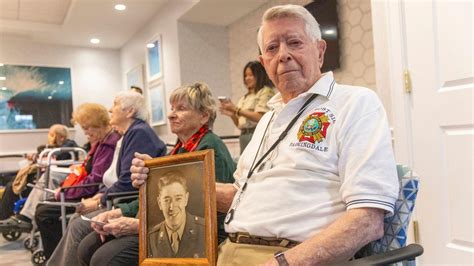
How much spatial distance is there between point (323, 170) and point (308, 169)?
0.13ft

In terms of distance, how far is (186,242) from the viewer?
1160 millimetres

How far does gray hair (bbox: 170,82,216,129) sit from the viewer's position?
1.78m

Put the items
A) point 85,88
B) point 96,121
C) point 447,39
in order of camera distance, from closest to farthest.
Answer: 1. point 447,39
2. point 96,121
3. point 85,88

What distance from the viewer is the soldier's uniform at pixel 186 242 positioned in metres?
1.13

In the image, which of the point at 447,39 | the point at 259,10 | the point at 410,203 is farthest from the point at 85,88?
the point at 410,203

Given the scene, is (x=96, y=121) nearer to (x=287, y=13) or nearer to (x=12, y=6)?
(x=287, y=13)

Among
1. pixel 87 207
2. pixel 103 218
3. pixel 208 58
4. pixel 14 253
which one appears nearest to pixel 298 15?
pixel 103 218

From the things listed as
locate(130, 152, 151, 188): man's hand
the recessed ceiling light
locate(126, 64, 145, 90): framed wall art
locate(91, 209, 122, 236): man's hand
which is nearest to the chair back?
locate(130, 152, 151, 188): man's hand

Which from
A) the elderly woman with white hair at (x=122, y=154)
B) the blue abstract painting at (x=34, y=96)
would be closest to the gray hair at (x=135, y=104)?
the elderly woman with white hair at (x=122, y=154)

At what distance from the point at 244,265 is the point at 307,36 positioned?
690mm

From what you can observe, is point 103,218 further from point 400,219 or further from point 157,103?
point 157,103

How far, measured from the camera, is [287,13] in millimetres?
1126

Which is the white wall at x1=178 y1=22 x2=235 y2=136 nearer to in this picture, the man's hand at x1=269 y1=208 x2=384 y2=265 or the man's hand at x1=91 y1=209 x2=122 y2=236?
the man's hand at x1=91 y1=209 x2=122 y2=236

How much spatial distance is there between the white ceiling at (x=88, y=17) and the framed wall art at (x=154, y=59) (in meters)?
0.39
